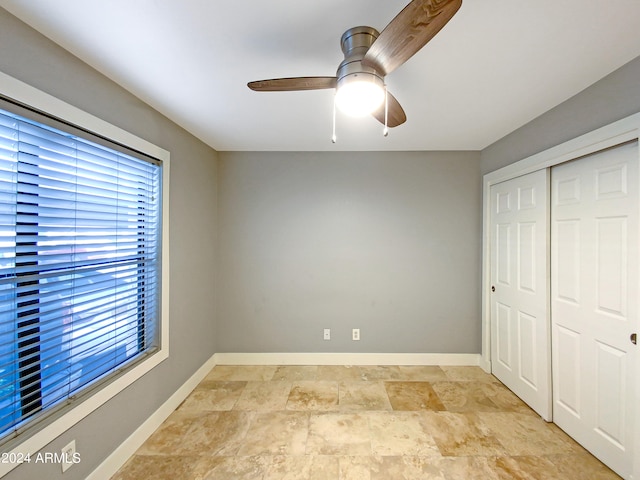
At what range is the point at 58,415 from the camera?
4.32ft

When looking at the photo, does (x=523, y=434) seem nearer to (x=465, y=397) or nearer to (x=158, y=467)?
(x=465, y=397)

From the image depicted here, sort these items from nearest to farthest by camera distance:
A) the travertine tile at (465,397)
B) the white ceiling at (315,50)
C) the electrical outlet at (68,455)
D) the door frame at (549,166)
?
the white ceiling at (315,50)
the electrical outlet at (68,455)
the door frame at (549,166)
the travertine tile at (465,397)

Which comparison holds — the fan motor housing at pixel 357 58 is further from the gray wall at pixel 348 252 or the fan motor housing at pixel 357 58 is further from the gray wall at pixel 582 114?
the gray wall at pixel 348 252

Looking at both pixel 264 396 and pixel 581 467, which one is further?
pixel 264 396

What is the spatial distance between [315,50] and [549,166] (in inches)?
78.7

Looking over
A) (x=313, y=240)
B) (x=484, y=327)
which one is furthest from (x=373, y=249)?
(x=484, y=327)

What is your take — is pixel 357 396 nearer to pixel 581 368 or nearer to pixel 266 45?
pixel 581 368

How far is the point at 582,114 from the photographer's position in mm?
1753

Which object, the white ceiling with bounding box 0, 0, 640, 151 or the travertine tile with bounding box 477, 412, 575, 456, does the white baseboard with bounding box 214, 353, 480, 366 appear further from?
the white ceiling with bounding box 0, 0, 640, 151

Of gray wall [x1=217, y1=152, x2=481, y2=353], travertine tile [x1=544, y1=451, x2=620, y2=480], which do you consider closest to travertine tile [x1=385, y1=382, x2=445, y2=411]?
gray wall [x1=217, y1=152, x2=481, y2=353]

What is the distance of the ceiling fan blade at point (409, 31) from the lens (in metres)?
0.80

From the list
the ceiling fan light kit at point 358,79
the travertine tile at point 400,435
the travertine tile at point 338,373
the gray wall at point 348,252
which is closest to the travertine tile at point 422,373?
the gray wall at point 348,252

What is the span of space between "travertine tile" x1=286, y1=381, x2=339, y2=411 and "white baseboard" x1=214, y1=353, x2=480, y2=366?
1.27 ft

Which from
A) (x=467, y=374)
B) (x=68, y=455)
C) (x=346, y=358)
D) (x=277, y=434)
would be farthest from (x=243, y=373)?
(x=467, y=374)
